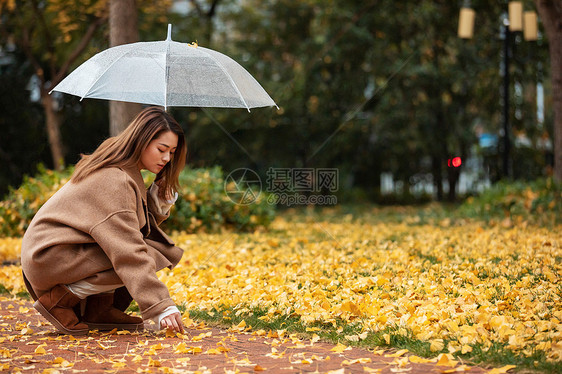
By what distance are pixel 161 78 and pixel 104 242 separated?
1.16m

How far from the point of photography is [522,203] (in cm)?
948

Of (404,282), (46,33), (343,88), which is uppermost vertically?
(46,33)

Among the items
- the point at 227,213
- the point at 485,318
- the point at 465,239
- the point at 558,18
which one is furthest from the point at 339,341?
the point at 558,18

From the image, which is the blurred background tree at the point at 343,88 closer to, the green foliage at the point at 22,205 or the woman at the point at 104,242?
the green foliage at the point at 22,205

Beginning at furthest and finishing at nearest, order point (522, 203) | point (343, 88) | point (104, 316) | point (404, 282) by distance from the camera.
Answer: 1. point (343, 88)
2. point (522, 203)
3. point (404, 282)
4. point (104, 316)

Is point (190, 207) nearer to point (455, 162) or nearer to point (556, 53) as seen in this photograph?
point (556, 53)

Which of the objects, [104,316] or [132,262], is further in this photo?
[104,316]

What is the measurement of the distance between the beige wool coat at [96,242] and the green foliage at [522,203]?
6.85 m

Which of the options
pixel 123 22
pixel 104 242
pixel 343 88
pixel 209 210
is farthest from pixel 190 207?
pixel 343 88

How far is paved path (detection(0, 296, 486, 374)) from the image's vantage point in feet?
9.34

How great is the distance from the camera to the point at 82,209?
338 cm

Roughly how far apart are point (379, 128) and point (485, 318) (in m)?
12.5

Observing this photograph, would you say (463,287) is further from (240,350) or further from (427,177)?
(427,177)

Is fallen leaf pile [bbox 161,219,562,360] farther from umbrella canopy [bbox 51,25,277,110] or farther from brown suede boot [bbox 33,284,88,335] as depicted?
umbrella canopy [bbox 51,25,277,110]
